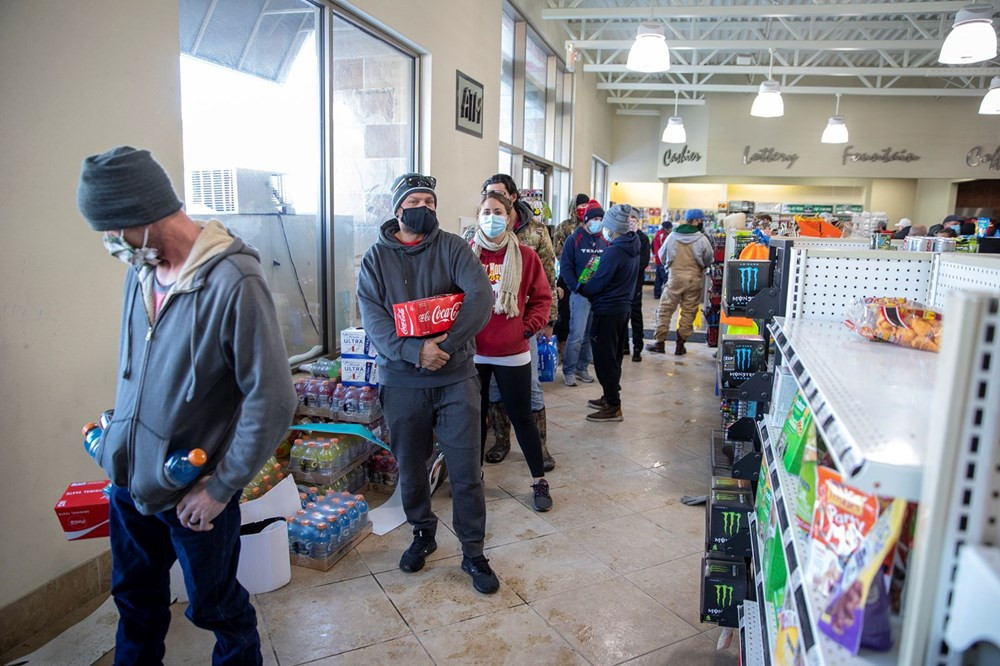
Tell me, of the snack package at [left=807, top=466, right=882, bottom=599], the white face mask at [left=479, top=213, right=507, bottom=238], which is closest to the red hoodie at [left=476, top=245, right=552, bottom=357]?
the white face mask at [left=479, top=213, right=507, bottom=238]

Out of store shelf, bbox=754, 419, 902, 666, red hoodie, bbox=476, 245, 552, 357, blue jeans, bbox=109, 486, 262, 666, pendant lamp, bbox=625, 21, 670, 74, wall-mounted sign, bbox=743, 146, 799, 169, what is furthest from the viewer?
wall-mounted sign, bbox=743, 146, 799, 169

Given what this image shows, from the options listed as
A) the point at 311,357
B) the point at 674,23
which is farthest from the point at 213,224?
the point at 674,23

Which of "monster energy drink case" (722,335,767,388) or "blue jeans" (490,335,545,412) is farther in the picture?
"blue jeans" (490,335,545,412)

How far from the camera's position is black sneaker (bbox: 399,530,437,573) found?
2.95 m

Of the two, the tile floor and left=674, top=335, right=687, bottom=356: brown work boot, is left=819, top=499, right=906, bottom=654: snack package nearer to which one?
the tile floor

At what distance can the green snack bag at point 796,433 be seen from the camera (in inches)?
64.3

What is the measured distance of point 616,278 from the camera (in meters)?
4.88

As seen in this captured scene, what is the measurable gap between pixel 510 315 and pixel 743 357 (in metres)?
1.21

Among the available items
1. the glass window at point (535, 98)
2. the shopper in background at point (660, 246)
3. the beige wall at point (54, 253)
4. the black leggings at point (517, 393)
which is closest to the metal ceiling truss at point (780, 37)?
the glass window at point (535, 98)

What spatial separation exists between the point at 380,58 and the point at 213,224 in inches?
150

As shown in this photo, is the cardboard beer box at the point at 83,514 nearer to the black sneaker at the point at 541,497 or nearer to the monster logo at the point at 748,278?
the black sneaker at the point at 541,497

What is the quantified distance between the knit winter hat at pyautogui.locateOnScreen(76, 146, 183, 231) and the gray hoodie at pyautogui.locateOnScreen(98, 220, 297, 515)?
15cm

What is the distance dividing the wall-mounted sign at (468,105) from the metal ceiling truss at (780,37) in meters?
2.83

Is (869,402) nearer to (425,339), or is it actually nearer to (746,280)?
(425,339)
